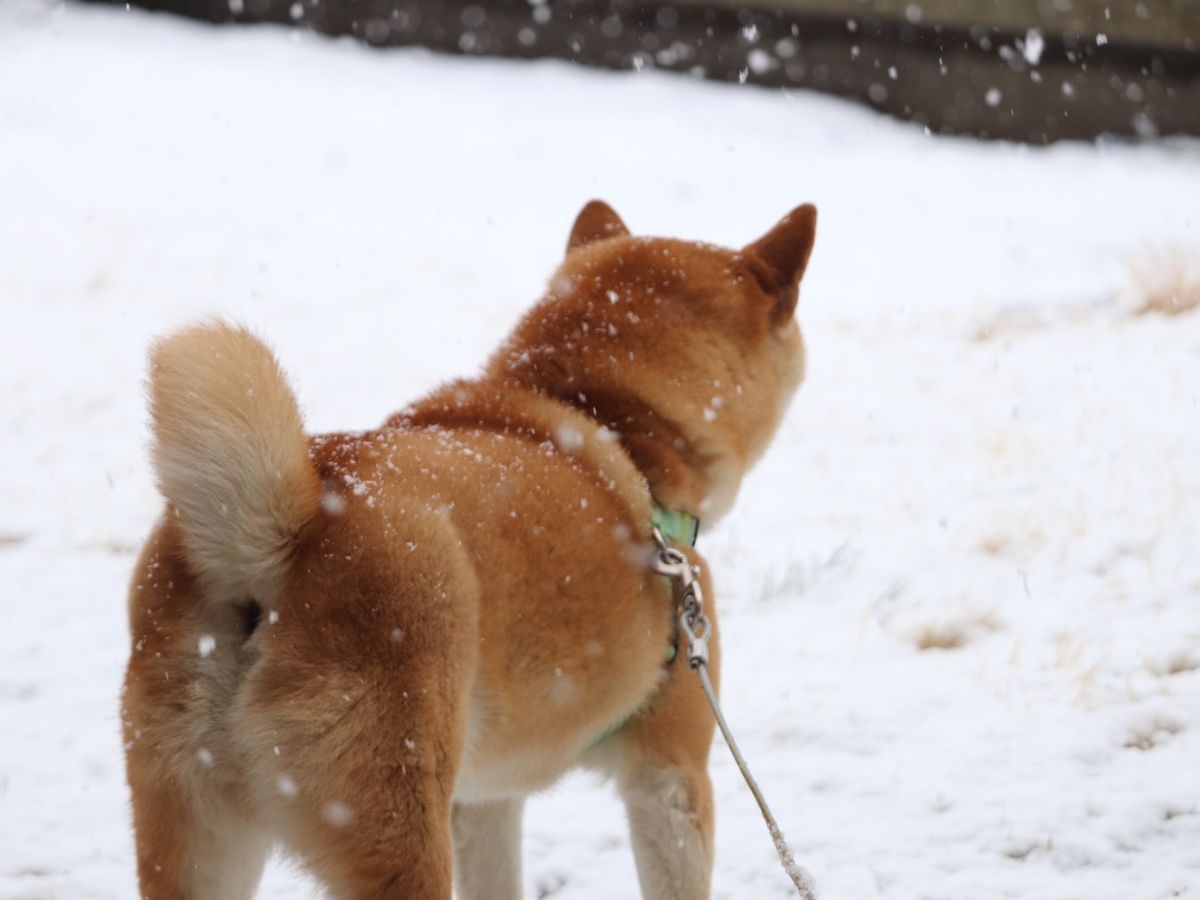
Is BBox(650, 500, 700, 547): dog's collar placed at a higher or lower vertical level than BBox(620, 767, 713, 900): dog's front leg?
higher

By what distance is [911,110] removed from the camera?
10.3 metres

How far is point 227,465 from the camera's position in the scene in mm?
1809

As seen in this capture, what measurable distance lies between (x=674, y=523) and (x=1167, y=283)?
5.22m

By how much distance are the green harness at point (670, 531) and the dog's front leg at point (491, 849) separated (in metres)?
0.38

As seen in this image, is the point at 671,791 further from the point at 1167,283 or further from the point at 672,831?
the point at 1167,283

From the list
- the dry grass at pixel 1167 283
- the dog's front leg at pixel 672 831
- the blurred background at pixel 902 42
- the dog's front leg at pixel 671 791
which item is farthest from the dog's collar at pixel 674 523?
the blurred background at pixel 902 42

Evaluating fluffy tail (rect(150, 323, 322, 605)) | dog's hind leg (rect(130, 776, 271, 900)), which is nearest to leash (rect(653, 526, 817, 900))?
fluffy tail (rect(150, 323, 322, 605))

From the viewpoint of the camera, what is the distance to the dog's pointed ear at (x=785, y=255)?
288cm

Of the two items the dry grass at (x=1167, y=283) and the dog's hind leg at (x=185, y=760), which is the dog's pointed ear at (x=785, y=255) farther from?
the dry grass at (x=1167, y=283)

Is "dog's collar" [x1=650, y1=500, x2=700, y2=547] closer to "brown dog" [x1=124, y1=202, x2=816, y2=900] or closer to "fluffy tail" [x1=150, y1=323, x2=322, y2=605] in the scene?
"brown dog" [x1=124, y1=202, x2=816, y2=900]

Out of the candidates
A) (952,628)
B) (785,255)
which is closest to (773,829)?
(785,255)

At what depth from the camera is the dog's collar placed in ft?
8.00

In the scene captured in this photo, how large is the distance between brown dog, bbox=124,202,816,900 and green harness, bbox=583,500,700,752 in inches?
0.8

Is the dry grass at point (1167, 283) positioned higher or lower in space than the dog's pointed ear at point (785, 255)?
lower
